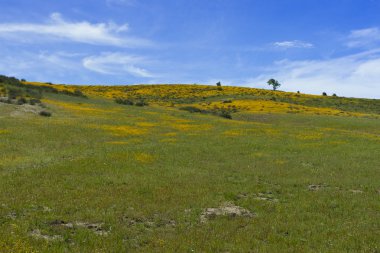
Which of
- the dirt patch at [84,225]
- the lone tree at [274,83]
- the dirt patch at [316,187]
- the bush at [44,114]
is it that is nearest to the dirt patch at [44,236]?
the dirt patch at [84,225]

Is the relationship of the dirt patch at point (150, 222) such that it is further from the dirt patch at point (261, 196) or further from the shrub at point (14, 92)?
the shrub at point (14, 92)

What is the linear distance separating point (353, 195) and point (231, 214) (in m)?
7.59

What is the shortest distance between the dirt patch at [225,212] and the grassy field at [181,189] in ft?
0.15

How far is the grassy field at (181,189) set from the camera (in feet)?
46.2

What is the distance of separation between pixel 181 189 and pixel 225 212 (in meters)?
3.98

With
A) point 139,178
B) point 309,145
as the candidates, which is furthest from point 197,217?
point 309,145

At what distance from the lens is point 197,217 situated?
16891mm

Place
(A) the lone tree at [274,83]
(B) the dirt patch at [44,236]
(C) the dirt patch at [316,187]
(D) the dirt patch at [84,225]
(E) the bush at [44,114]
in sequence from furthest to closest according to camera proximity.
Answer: (A) the lone tree at [274,83]
(E) the bush at [44,114]
(C) the dirt patch at [316,187]
(D) the dirt patch at [84,225]
(B) the dirt patch at [44,236]

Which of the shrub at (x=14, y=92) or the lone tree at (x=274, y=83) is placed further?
the lone tree at (x=274, y=83)

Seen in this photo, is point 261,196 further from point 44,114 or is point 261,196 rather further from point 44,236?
point 44,114

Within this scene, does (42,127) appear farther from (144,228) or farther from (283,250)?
(283,250)

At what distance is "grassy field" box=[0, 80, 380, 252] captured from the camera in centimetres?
1408

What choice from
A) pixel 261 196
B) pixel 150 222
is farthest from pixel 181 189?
pixel 150 222

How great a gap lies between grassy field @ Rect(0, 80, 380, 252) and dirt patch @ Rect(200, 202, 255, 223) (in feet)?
0.15
